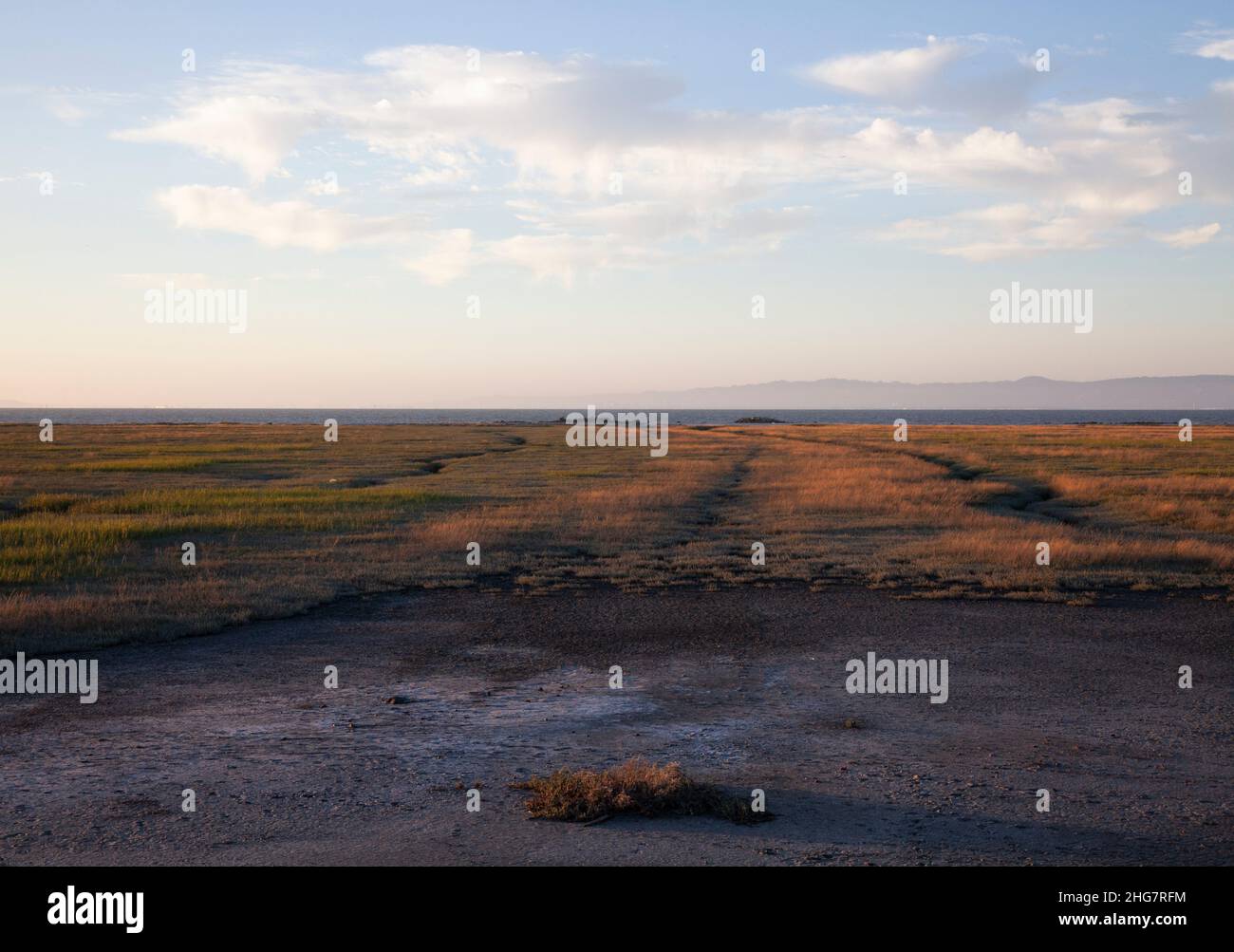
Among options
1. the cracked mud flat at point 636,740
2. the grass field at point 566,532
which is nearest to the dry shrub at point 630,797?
the cracked mud flat at point 636,740

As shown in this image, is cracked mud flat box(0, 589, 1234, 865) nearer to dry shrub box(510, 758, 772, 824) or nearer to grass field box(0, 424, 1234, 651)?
dry shrub box(510, 758, 772, 824)

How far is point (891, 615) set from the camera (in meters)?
17.0

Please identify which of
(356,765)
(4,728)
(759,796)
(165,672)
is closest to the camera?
(759,796)

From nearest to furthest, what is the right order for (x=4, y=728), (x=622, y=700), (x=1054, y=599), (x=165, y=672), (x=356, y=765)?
(x=356, y=765) → (x=4, y=728) → (x=622, y=700) → (x=165, y=672) → (x=1054, y=599)

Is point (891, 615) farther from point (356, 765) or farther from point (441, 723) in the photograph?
point (356, 765)

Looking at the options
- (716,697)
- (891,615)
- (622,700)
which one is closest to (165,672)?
(622,700)

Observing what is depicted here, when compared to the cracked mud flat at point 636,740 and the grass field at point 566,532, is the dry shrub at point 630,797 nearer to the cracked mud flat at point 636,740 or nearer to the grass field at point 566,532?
the cracked mud flat at point 636,740

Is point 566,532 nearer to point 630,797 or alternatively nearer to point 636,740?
point 636,740

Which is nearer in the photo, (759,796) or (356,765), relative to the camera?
(759,796)

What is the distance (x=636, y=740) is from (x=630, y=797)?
6.96 ft

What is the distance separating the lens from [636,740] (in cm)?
1012
